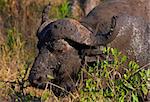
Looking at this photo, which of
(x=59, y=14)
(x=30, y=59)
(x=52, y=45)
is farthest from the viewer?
(x=59, y=14)

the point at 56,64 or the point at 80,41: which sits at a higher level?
the point at 80,41

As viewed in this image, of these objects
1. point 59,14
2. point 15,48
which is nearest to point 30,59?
point 15,48

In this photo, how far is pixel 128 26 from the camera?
23.6ft

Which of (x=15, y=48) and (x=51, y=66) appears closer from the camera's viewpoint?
(x=51, y=66)

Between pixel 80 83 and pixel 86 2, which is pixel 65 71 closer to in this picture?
pixel 80 83

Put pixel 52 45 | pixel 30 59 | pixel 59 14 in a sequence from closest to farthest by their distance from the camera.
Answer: pixel 52 45 < pixel 30 59 < pixel 59 14

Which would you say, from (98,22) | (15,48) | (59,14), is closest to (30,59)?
(15,48)

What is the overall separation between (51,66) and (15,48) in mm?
3348

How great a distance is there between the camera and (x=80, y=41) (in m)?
6.94

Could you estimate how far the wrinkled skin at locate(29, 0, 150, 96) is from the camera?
6930mm

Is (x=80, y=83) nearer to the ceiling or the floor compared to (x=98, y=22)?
nearer to the floor

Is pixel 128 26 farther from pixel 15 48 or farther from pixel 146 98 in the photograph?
pixel 15 48

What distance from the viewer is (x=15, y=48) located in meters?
10.2

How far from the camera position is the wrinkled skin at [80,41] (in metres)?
6.93
